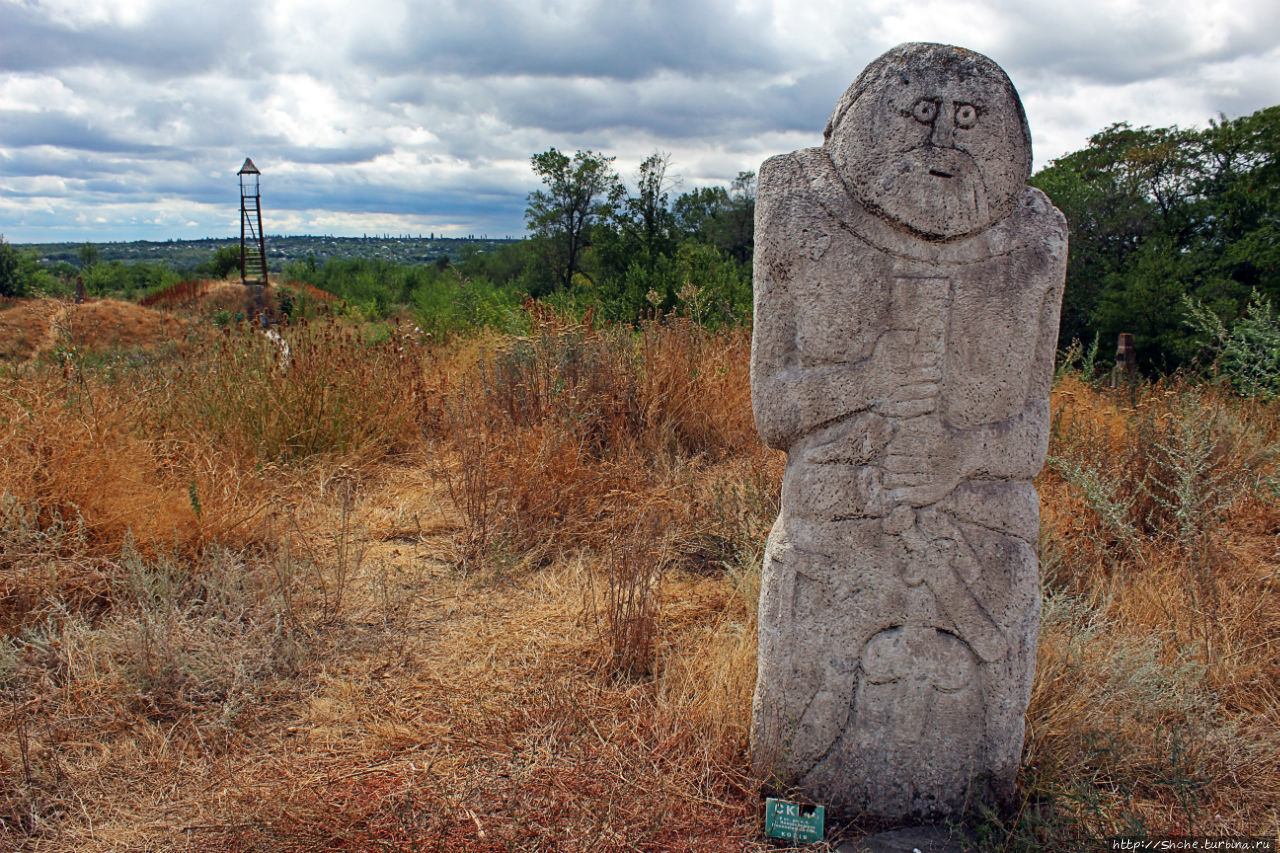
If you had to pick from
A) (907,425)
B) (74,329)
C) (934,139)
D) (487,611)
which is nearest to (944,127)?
(934,139)

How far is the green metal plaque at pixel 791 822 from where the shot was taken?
217cm

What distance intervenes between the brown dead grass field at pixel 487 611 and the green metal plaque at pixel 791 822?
0.26 ft

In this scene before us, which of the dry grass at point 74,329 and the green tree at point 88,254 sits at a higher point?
the green tree at point 88,254

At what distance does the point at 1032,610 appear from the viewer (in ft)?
7.14

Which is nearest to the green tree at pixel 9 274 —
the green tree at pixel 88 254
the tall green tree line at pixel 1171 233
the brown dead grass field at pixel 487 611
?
the green tree at pixel 88 254

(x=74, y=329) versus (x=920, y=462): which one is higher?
(x=74, y=329)

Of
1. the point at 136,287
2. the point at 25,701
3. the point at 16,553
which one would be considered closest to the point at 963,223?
the point at 25,701

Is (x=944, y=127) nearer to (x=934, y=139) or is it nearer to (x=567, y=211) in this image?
(x=934, y=139)

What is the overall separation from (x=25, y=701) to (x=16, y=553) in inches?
34.0

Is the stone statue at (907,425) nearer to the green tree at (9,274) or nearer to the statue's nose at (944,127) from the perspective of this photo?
the statue's nose at (944,127)

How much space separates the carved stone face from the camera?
194cm

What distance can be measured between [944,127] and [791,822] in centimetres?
181

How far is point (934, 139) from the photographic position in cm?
195

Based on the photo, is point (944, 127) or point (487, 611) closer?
point (944, 127)
